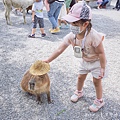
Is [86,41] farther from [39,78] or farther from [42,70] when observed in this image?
[39,78]

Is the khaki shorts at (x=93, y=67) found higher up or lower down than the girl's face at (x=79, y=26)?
lower down

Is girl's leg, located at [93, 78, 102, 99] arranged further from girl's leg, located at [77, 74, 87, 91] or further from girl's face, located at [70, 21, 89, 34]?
girl's face, located at [70, 21, 89, 34]

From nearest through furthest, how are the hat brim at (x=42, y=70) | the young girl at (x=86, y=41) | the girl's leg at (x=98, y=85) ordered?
the young girl at (x=86, y=41) → the hat brim at (x=42, y=70) → the girl's leg at (x=98, y=85)

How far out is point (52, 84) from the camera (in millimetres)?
3078

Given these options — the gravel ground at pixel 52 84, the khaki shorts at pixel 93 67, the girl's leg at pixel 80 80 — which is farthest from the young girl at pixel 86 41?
the gravel ground at pixel 52 84

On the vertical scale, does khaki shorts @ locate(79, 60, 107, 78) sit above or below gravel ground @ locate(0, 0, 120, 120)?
above

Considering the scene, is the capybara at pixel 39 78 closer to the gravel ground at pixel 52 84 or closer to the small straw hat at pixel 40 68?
the small straw hat at pixel 40 68

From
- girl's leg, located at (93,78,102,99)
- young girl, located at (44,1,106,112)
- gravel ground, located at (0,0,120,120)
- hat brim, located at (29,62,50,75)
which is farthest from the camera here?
gravel ground, located at (0,0,120,120)

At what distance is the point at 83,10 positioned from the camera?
184 cm

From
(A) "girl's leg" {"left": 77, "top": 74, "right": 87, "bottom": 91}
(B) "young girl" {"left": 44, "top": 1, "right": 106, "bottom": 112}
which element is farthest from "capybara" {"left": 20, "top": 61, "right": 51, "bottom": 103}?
(A) "girl's leg" {"left": 77, "top": 74, "right": 87, "bottom": 91}

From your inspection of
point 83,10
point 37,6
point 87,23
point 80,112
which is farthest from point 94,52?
point 37,6

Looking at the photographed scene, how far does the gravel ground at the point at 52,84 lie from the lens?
2.43m

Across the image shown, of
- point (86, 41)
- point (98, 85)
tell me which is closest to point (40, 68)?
point (86, 41)

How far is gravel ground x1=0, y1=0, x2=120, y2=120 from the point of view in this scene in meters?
2.43
